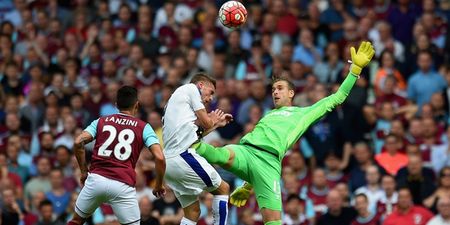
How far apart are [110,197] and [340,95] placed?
361 cm

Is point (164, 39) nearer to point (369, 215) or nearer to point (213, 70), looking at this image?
point (213, 70)

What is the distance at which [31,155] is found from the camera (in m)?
23.9

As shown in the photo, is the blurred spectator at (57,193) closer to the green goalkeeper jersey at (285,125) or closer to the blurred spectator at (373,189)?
the blurred spectator at (373,189)

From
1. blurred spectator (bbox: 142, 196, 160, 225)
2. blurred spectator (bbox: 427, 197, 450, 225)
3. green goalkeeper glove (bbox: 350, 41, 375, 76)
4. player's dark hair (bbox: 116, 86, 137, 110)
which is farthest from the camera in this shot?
blurred spectator (bbox: 142, 196, 160, 225)

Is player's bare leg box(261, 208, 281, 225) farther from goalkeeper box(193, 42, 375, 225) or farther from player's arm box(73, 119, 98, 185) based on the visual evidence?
player's arm box(73, 119, 98, 185)

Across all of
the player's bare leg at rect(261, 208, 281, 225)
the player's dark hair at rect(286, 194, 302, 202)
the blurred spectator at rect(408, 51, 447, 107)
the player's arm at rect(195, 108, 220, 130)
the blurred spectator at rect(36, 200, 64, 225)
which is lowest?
the blurred spectator at rect(36, 200, 64, 225)

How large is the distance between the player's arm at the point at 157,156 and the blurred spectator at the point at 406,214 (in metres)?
5.93

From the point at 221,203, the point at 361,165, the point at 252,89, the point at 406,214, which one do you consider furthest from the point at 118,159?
the point at 252,89

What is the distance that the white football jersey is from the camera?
1639cm

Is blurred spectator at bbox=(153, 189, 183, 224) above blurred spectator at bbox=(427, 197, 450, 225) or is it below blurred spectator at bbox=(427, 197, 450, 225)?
below

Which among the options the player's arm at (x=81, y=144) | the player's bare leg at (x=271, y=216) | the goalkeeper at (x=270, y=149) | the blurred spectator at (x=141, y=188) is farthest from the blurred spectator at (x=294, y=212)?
the player's arm at (x=81, y=144)

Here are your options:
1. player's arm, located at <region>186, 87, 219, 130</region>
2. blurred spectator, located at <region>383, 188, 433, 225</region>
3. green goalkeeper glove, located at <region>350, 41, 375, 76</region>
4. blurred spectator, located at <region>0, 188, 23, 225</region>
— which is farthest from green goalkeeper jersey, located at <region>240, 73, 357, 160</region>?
blurred spectator, located at <region>0, 188, 23, 225</region>

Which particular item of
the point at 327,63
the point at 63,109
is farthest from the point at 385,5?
the point at 63,109

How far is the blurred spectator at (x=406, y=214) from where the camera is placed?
20.6 meters
